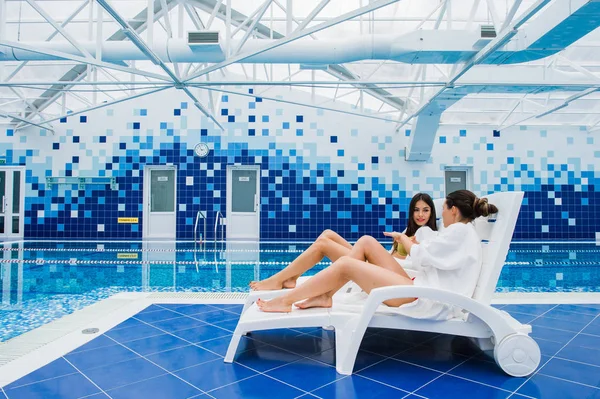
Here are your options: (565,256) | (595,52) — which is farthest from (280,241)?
(595,52)

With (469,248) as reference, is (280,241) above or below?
below

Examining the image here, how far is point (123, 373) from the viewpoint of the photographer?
211 cm

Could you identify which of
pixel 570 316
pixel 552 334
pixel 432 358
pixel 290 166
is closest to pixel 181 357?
pixel 432 358

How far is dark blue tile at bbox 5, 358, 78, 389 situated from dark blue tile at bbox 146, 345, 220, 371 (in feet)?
1.32

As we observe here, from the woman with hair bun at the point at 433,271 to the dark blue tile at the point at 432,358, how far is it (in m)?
0.27

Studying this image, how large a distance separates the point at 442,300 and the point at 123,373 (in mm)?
1639

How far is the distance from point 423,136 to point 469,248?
8.29 metres

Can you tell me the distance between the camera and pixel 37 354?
2.36 m

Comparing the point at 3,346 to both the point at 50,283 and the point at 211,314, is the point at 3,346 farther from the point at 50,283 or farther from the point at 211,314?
the point at 50,283

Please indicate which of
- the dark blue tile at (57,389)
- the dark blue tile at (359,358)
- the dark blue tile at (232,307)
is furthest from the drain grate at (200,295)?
the dark blue tile at (57,389)

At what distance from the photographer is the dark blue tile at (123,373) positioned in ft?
6.57

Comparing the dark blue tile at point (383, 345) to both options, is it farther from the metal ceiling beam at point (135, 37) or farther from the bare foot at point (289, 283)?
the metal ceiling beam at point (135, 37)

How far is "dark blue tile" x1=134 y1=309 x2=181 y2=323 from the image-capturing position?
3.13 meters

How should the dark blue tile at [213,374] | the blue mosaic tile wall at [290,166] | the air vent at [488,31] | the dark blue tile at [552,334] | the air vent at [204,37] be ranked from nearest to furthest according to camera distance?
the dark blue tile at [213,374]
the dark blue tile at [552,334]
the air vent at [488,31]
the air vent at [204,37]
the blue mosaic tile wall at [290,166]
